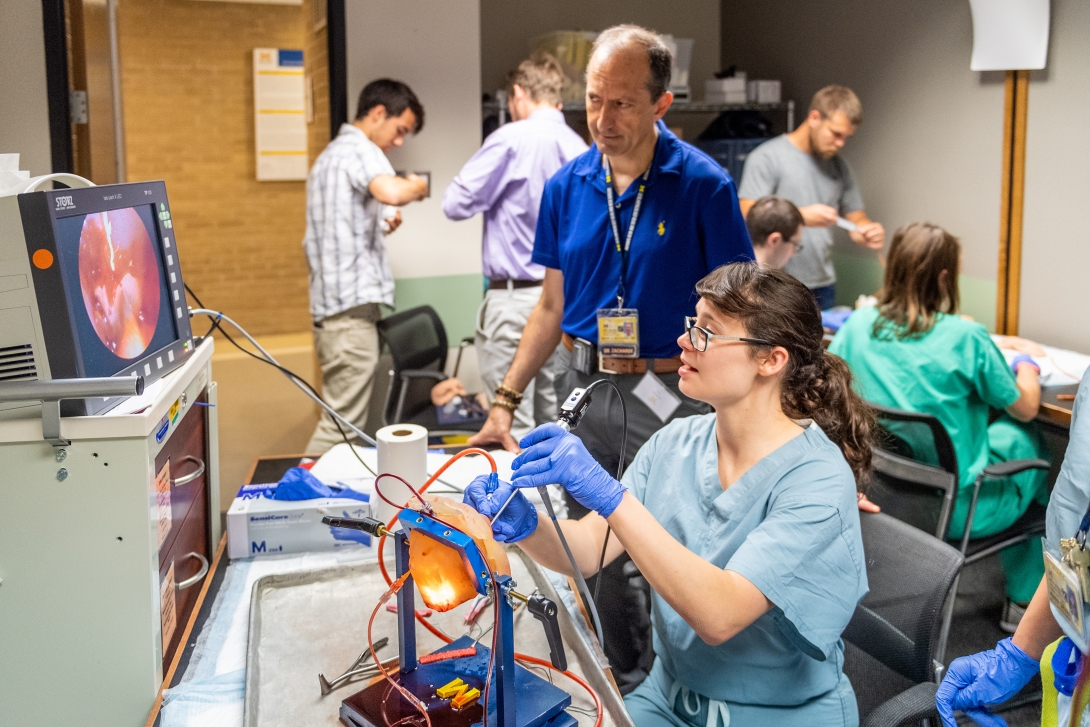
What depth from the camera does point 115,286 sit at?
1.30 meters

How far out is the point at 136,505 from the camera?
1178 mm

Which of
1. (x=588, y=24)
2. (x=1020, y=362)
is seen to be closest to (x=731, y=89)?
(x=588, y=24)

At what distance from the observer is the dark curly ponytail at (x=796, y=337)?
4.72ft

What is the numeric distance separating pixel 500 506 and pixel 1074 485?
806 mm

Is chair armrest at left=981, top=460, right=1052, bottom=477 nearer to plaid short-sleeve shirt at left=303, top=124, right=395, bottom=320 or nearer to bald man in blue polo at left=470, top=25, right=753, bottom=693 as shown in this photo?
bald man in blue polo at left=470, top=25, right=753, bottom=693

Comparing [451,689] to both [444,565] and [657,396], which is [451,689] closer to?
[444,565]

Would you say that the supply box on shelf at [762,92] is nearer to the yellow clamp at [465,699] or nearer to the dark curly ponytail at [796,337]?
the dark curly ponytail at [796,337]

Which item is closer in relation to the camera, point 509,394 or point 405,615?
point 405,615

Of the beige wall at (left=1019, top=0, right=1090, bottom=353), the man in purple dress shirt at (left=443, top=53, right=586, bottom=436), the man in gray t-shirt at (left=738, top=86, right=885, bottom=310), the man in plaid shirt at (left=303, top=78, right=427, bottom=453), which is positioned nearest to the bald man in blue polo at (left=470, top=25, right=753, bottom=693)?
the man in purple dress shirt at (left=443, top=53, right=586, bottom=436)

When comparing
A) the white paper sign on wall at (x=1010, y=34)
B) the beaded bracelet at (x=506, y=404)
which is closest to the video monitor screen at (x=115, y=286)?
the beaded bracelet at (x=506, y=404)

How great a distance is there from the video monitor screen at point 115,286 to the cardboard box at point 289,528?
348mm

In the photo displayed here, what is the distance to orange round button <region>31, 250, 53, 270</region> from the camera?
1.12 m

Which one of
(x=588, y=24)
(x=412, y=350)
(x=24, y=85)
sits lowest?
(x=412, y=350)

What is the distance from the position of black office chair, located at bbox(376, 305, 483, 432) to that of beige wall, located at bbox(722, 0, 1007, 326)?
231 cm
